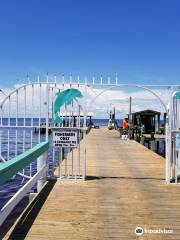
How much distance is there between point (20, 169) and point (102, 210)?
6.12 feet

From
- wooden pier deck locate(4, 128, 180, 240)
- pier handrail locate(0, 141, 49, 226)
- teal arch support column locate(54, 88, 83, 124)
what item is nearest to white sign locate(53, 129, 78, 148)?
pier handrail locate(0, 141, 49, 226)

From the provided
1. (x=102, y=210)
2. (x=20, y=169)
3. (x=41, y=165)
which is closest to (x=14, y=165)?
(x=20, y=169)

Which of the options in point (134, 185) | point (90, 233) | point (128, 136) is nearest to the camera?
point (90, 233)

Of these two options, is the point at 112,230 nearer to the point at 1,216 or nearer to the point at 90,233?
the point at 90,233

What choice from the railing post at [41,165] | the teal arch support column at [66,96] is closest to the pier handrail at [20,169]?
the railing post at [41,165]

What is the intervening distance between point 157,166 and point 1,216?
32.2 ft

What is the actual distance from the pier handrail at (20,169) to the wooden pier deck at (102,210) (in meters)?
0.31

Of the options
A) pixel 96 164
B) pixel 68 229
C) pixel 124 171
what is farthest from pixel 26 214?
pixel 96 164

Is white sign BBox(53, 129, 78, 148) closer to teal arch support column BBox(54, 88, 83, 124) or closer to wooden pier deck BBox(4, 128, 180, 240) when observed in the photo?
teal arch support column BBox(54, 88, 83, 124)

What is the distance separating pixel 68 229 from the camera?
6832 mm

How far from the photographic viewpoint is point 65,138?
11.3 meters

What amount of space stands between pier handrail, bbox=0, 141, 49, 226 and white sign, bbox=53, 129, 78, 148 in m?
0.36

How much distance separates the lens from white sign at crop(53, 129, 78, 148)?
11195 millimetres

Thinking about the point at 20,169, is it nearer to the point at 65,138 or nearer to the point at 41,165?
the point at 41,165
